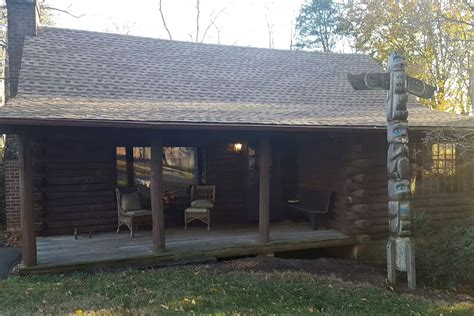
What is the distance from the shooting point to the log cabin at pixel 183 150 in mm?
7152

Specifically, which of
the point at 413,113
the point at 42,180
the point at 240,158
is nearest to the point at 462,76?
the point at 413,113

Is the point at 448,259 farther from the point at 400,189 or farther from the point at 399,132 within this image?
the point at 399,132

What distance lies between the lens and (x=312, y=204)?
32.0 feet

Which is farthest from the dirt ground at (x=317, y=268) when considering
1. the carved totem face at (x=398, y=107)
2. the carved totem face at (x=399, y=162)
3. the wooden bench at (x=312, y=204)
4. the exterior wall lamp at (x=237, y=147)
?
the exterior wall lamp at (x=237, y=147)

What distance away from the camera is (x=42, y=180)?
29.2 feet

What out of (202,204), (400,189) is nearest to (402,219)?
(400,189)

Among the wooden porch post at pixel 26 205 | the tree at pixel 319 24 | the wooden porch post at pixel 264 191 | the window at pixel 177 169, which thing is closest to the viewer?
the wooden porch post at pixel 26 205

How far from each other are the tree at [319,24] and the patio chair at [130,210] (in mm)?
20635

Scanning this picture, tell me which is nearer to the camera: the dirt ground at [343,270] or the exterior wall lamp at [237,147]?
the dirt ground at [343,270]

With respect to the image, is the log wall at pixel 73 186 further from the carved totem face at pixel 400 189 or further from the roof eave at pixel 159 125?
the carved totem face at pixel 400 189

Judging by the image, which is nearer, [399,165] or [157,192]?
[399,165]

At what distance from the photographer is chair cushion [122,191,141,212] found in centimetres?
880

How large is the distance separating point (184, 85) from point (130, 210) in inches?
125

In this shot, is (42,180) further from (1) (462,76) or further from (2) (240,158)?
(1) (462,76)
